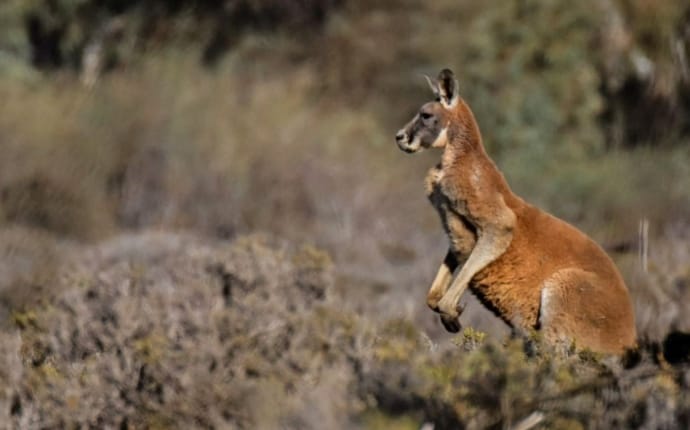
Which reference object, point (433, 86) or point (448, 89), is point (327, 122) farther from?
point (448, 89)

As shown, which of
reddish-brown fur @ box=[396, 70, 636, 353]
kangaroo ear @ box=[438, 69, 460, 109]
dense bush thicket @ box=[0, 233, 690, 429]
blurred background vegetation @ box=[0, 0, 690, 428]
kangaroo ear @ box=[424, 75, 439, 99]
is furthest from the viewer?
blurred background vegetation @ box=[0, 0, 690, 428]

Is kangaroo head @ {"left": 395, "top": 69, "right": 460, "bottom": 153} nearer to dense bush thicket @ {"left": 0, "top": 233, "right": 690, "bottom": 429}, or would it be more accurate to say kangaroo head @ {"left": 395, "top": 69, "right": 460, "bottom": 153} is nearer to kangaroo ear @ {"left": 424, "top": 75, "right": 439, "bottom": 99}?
Result: kangaroo ear @ {"left": 424, "top": 75, "right": 439, "bottom": 99}

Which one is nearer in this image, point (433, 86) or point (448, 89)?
point (448, 89)

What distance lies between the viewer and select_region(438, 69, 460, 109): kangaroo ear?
910 centimetres

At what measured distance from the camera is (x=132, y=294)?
1059 cm

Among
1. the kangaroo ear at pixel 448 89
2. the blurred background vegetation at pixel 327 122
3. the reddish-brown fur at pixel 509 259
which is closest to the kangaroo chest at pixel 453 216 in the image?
the reddish-brown fur at pixel 509 259

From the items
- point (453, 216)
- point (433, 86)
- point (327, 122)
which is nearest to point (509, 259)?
point (453, 216)

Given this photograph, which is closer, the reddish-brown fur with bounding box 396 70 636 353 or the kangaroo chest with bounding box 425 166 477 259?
the reddish-brown fur with bounding box 396 70 636 353

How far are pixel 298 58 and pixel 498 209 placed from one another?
70.7 feet

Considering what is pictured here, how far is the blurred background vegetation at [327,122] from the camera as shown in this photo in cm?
2047

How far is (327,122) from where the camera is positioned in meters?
26.5

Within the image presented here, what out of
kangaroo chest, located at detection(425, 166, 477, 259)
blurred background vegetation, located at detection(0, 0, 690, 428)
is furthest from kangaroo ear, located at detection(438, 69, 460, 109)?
blurred background vegetation, located at detection(0, 0, 690, 428)

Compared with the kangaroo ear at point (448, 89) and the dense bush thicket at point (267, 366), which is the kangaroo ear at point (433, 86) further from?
the dense bush thicket at point (267, 366)

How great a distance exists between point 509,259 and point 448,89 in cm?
106
